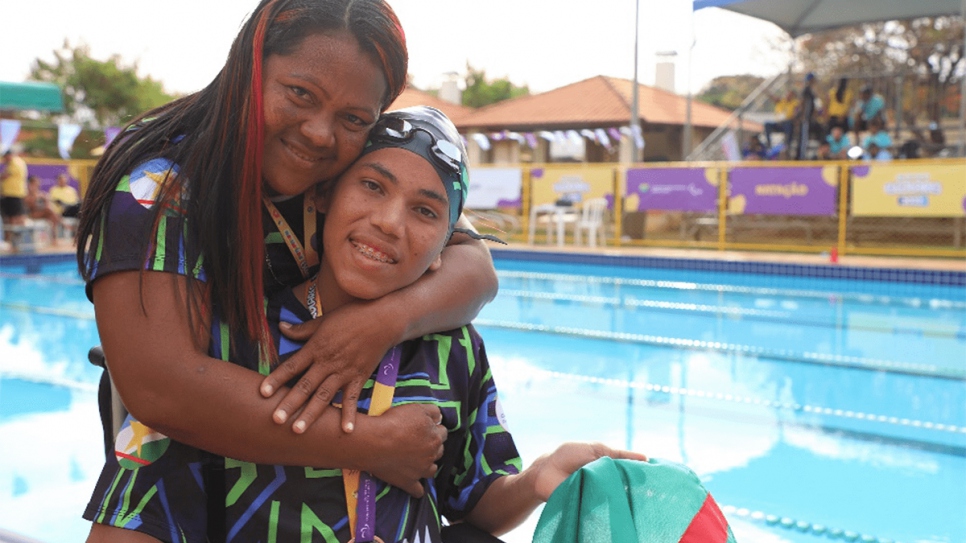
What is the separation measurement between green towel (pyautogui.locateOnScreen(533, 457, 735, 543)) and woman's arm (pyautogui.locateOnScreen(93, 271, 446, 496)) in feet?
1.01

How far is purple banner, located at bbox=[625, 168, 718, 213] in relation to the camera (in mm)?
13859

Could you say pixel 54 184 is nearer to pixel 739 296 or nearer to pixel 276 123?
pixel 739 296

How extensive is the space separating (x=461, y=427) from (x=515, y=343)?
5.68 metres

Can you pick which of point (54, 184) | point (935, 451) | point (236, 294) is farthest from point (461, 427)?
point (54, 184)

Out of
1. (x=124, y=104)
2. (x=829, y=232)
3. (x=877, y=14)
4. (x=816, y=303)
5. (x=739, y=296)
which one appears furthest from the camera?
(x=124, y=104)

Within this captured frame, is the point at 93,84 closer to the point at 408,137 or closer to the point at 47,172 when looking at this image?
the point at 47,172

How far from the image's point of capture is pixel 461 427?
1.49 metres

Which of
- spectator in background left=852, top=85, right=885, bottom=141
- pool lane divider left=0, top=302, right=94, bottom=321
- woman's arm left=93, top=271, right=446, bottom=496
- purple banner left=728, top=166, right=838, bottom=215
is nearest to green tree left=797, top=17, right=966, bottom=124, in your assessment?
spectator in background left=852, top=85, right=885, bottom=141

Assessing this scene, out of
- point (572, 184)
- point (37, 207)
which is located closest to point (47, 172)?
point (37, 207)

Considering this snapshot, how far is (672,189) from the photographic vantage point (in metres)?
14.3

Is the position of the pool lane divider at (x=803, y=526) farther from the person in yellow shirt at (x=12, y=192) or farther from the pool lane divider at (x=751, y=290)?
the person in yellow shirt at (x=12, y=192)

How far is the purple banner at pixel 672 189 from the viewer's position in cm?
1386

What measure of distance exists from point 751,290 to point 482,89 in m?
37.1

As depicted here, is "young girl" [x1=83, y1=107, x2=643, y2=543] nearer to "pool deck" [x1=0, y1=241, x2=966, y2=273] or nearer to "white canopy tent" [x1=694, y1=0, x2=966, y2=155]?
"pool deck" [x1=0, y1=241, x2=966, y2=273]
